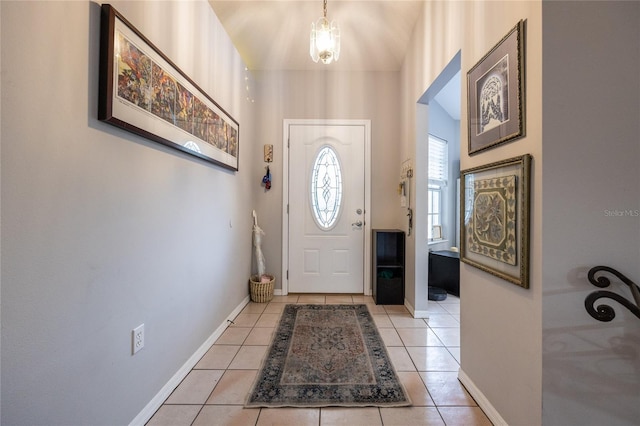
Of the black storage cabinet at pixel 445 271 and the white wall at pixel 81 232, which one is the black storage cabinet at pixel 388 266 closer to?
the black storage cabinet at pixel 445 271

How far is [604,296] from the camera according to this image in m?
0.94

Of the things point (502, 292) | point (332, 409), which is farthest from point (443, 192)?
point (332, 409)

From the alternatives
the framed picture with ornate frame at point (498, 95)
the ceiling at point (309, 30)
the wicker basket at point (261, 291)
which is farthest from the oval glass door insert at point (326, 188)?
the framed picture with ornate frame at point (498, 95)

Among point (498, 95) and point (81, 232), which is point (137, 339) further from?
point (498, 95)

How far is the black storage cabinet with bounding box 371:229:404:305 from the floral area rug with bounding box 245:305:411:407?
488 millimetres

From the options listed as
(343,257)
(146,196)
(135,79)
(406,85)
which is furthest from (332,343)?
(406,85)

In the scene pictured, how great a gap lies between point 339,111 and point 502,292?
2608mm

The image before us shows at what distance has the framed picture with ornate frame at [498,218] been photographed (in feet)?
3.59

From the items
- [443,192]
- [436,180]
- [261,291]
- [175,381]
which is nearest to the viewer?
[175,381]

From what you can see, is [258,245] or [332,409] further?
[258,245]

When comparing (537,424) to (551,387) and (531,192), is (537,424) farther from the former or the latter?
(531,192)

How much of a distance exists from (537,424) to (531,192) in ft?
3.03

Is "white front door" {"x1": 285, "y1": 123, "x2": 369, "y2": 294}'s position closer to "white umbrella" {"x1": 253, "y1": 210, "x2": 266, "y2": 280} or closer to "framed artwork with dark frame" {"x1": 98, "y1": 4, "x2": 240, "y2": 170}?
"white umbrella" {"x1": 253, "y1": 210, "x2": 266, "y2": 280}

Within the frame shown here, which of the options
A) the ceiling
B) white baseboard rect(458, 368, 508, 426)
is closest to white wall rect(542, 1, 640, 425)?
white baseboard rect(458, 368, 508, 426)
